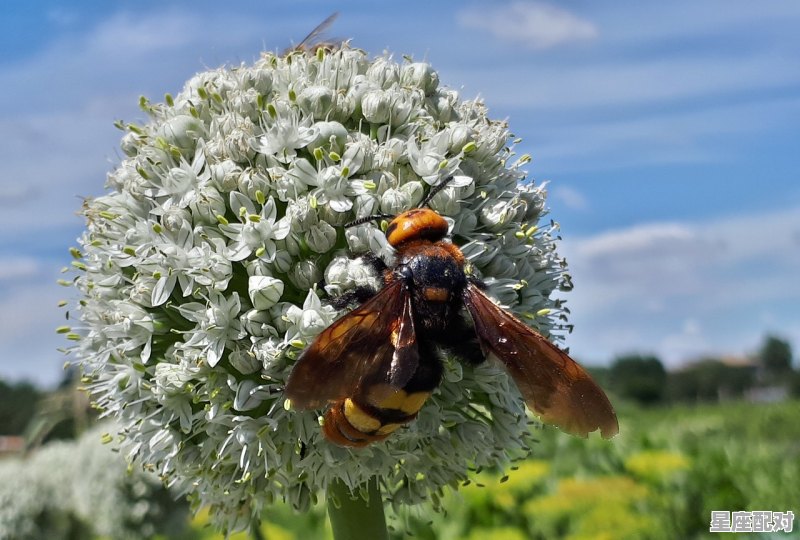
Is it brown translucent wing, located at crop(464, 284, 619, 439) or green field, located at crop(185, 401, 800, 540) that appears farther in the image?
Answer: green field, located at crop(185, 401, 800, 540)

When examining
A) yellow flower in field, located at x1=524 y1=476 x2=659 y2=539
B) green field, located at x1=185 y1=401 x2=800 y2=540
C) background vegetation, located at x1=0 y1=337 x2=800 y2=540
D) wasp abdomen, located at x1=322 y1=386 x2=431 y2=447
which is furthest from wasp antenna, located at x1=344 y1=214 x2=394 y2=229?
yellow flower in field, located at x1=524 y1=476 x2=659 y2=539

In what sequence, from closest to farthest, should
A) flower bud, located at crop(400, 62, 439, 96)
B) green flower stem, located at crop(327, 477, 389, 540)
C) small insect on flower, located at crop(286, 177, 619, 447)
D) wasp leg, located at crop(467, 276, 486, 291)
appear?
small insect on flower, located at crop(286, 177, 619, 447) → wasp leg, located at crop(467, 276, 486, 291) → green flower stem, located at crop(327, 477, 389, 540) → flower bud, located at crop(400, 62, 439, 96)

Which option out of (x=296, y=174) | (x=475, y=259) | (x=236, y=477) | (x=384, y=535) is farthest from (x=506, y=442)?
(x=296, y=174)

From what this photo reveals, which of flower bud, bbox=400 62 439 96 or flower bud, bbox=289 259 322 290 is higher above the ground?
flower bud, bbox=400 62 439 96

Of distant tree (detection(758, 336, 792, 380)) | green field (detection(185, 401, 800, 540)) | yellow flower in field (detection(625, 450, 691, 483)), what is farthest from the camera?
distant tree (detection(758, 336, 792, 380))

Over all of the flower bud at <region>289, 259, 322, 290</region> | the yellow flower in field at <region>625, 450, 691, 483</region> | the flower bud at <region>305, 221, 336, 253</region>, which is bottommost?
the yellow flower in field at <region>625, 450, 691, 483</region>

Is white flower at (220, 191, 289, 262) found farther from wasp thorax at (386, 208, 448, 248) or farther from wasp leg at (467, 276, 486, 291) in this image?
wasp leg at (467, 276, 486, 291)

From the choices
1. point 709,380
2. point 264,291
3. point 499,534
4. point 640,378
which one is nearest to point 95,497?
point 499,534
